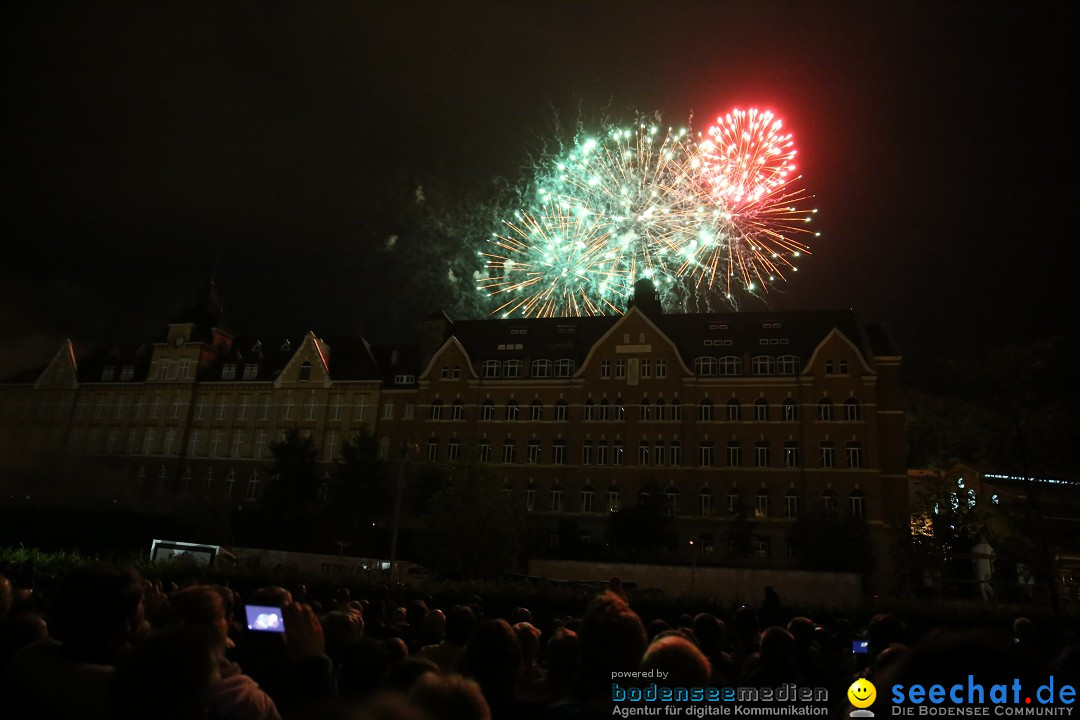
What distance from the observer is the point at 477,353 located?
60.5 meters

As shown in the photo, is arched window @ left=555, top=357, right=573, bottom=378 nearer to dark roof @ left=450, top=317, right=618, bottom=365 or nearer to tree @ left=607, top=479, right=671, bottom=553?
dark roof @ left=450, top=317, right=618, bottom=365

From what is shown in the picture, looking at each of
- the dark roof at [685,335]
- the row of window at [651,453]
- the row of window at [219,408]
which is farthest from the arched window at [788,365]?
the row of window at [219,408]

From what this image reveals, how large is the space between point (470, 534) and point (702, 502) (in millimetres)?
18280

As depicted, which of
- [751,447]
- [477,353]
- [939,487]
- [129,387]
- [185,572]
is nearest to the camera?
[185,572]

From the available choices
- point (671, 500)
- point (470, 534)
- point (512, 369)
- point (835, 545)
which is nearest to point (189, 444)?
point (512, 369)

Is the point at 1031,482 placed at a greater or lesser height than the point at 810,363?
lesser

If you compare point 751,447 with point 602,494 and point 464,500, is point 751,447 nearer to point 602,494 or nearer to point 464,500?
point 602,494

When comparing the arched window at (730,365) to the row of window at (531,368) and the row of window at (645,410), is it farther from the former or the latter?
the row of window at (531,368)

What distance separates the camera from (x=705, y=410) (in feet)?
173

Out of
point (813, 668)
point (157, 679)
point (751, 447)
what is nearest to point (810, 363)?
point (751, 447)

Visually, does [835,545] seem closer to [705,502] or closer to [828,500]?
[828,500]

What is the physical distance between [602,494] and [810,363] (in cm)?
1721

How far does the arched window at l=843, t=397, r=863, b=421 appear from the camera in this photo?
163 ft

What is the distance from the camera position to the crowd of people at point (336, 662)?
278cm
